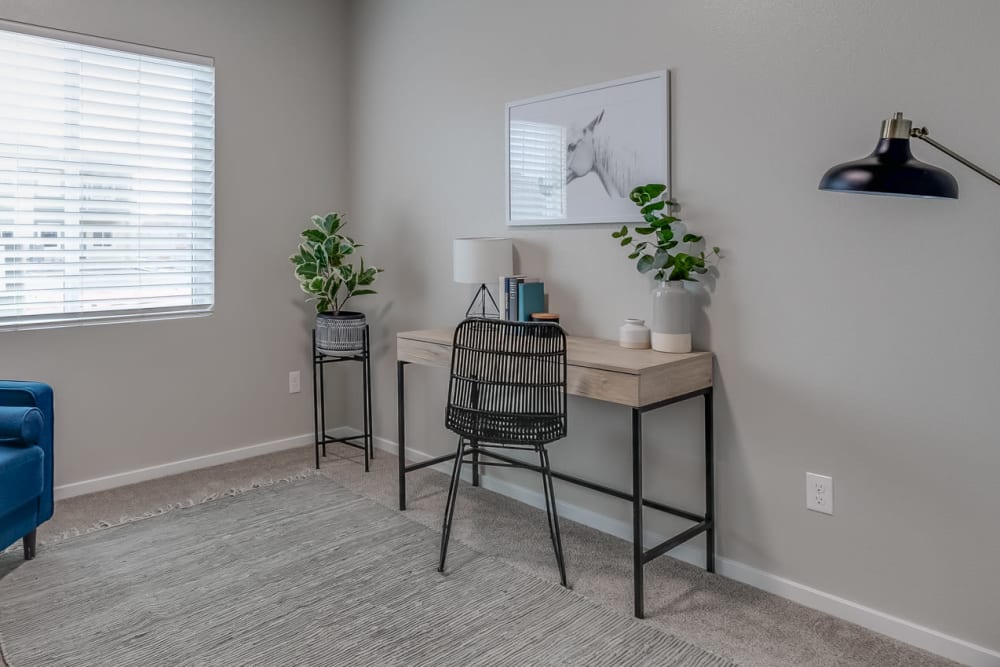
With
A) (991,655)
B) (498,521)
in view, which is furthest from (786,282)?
(498,521)

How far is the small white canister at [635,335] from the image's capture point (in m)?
2.50

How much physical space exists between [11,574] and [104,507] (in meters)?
0.66

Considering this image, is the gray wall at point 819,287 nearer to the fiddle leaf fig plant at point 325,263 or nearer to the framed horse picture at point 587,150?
the framed horse picture at point 587,150

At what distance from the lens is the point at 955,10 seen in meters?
1.83

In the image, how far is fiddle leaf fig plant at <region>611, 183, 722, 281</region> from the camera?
2359 millimetres

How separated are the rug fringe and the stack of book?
1453 millimetres

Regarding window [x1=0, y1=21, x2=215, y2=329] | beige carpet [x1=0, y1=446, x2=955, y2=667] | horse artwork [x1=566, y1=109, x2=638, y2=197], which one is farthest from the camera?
window [x1=0, y1=21, x2=215, y2=329]

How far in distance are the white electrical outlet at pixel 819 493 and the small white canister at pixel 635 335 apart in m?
0.70

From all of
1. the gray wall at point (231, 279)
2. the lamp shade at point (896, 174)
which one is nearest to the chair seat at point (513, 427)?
the lamp shade at point (896, 174)

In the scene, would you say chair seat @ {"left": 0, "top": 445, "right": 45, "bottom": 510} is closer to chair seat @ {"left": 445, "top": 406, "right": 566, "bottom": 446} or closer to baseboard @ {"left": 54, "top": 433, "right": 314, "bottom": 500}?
baseboard @ {"left": 54, "top": 433, "right": 314, "bottom": 500}

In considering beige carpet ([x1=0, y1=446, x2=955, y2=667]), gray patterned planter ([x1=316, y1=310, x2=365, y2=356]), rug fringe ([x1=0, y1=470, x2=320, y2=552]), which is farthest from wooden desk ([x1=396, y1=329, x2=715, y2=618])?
rug fringe ([x1=0, y1=470, x2=320, y2=552])

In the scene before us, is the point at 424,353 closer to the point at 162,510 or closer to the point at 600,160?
the point at 600,160

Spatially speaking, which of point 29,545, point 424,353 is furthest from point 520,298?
point 29,545

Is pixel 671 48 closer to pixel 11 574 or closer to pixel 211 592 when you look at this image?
pixel 211 592
